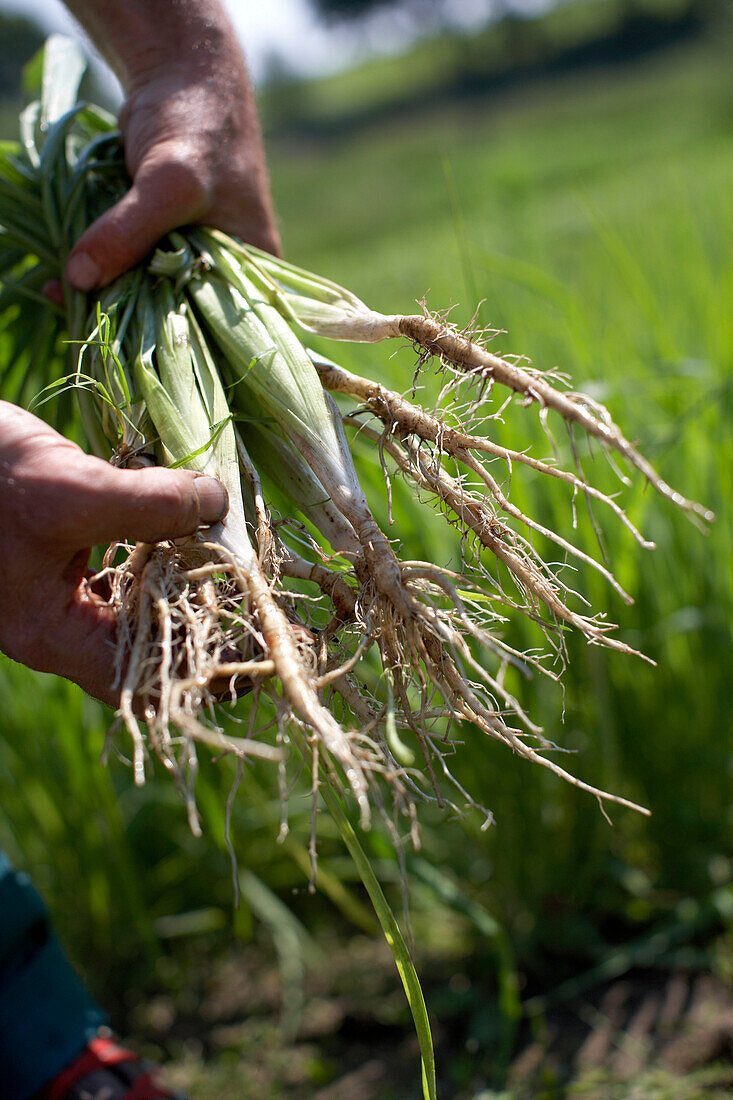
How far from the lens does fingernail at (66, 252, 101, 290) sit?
0.83 m

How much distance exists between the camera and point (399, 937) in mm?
576

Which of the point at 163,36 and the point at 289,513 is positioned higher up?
the point at 163,36

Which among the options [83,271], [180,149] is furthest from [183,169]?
[83,271]

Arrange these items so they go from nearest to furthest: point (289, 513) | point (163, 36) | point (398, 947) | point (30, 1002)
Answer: point (398, 947) → point (289, 513) → point (163, 36) → point (30, 1002)

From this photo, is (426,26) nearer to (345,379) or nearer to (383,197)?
(383,197)

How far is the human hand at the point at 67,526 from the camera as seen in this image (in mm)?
579

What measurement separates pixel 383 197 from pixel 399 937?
16.1 m

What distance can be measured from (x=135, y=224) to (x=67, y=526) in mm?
403

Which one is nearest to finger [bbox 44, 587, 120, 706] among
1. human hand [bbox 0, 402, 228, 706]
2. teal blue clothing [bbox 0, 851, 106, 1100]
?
human hand [bbox 0, 402, 228, 706]

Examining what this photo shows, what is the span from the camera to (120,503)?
58 cm

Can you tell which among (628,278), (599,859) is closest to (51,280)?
(628,278)

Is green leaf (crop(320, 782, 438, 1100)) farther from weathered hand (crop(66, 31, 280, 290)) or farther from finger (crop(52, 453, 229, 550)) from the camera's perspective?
weathered hand (crop(66, 31, 280, 290))

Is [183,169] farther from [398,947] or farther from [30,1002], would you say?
[30,1002]

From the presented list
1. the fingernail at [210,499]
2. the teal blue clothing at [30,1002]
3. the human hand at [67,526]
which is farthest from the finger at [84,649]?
the teal blue clothing at [30,1002]
